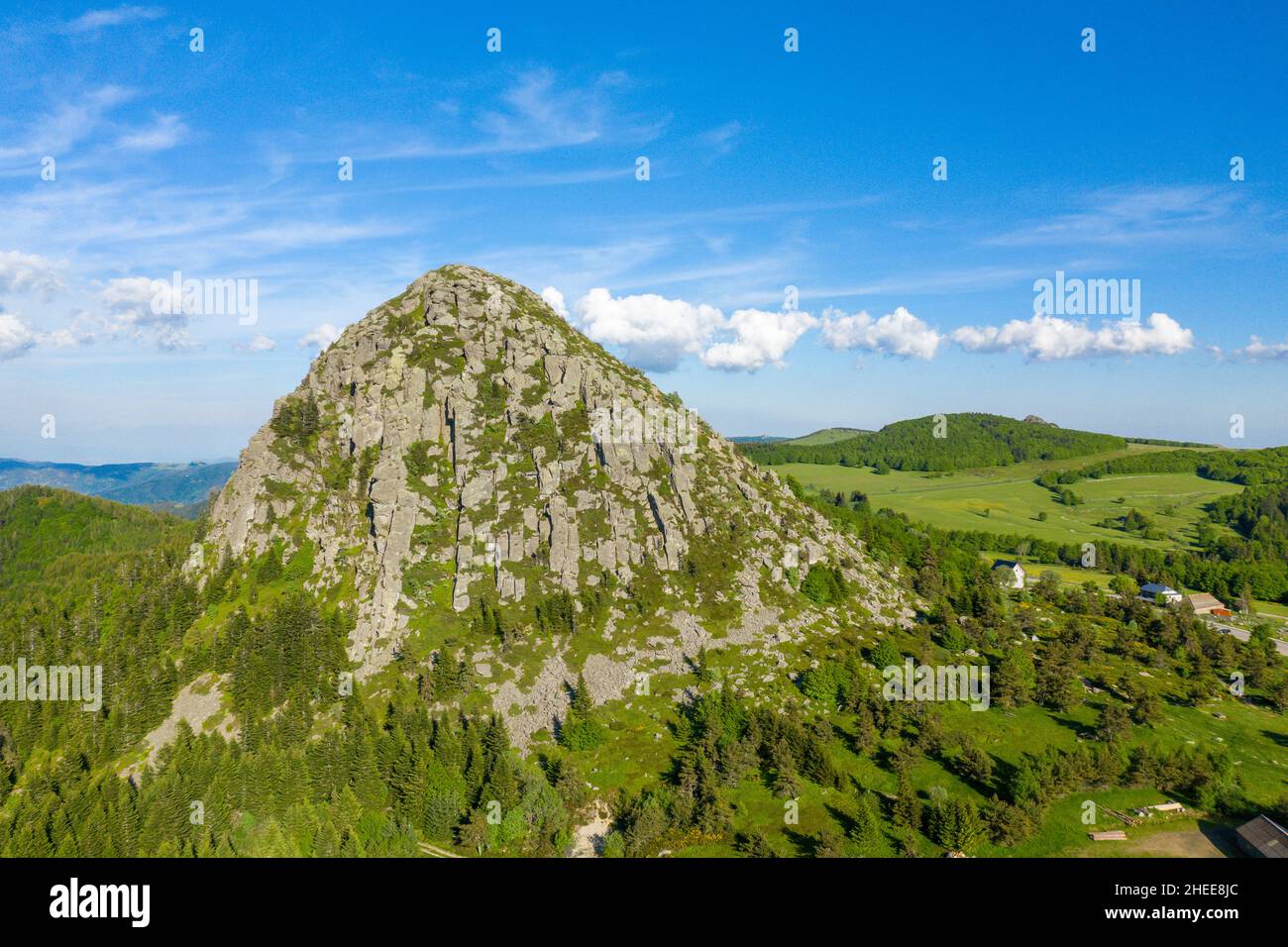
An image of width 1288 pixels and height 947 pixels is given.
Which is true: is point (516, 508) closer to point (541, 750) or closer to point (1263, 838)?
point (541, 750)

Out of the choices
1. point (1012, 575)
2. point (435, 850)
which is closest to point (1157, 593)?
point (1012, 575)

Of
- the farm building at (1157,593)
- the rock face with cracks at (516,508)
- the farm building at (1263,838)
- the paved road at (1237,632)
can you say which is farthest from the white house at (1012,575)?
the farm building at (1263,838)

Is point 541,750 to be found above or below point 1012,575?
below

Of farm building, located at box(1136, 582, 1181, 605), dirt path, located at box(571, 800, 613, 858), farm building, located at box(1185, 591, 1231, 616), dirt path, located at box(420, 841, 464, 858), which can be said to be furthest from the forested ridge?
farm building, located at box(1185, 591, 1231, 616)

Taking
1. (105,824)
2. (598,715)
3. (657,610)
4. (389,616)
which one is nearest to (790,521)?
(657,610)

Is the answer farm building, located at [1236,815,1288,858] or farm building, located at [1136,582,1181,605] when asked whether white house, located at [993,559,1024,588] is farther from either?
farm building, located at [1236,815,1288,858]
